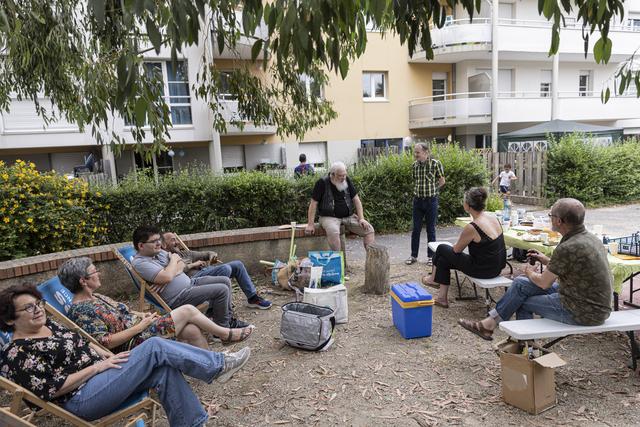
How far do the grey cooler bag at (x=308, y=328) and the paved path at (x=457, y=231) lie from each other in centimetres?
340

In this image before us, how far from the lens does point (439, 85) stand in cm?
2189

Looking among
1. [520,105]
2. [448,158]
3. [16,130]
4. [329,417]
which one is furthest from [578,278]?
[520,105]

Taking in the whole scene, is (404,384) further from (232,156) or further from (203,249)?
(232,156)

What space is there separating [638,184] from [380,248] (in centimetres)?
1183

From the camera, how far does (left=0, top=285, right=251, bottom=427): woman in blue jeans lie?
2523 mm

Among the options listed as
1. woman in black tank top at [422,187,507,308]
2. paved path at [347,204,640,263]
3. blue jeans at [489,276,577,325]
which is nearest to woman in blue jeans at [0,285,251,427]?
blue jeans at [489,276,577,325]

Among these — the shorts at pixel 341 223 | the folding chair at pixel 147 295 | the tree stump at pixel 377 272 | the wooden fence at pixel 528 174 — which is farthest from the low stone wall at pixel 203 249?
the wooden fence at pixel 528 174

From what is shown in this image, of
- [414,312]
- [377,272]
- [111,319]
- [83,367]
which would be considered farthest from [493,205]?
[83,367]

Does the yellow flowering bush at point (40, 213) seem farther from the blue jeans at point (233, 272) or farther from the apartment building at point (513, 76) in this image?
the apartment building at point (513, 76)

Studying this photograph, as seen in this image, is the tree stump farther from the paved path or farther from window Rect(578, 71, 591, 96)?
window Rect(578, 71, 591, 96)

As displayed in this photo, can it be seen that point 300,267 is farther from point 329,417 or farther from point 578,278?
point 578,278

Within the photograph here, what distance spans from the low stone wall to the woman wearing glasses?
206 cm

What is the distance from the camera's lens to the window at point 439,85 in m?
21.7

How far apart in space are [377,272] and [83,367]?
3.75 m
